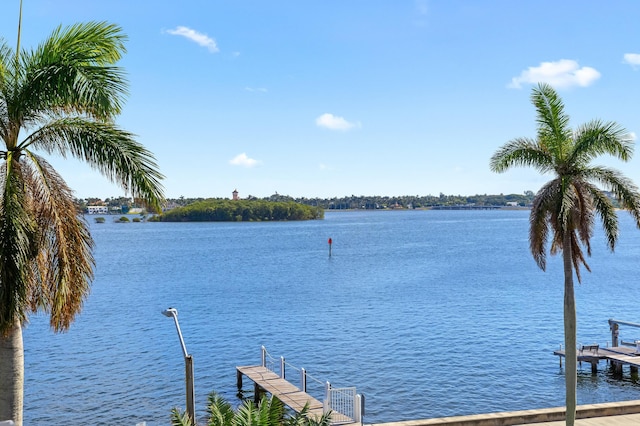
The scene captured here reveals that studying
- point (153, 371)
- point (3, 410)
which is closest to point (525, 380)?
point (153, 371)

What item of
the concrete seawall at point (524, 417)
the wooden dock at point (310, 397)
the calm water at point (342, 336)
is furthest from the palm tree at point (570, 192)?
the calm water at point (342, 336)

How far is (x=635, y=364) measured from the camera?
34.8 m

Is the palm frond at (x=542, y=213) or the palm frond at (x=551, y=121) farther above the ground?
the palm frond at (x=551, y=121)

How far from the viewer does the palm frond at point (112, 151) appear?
1231cm

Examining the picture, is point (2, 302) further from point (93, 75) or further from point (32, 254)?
point (93, 75)

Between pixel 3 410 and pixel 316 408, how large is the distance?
15.0 meters

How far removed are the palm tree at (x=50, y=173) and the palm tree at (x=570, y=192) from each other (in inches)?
411

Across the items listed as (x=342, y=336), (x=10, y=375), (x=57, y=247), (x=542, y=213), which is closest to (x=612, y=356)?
(x=342, y=336)

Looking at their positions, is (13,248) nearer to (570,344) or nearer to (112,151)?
(112,151)

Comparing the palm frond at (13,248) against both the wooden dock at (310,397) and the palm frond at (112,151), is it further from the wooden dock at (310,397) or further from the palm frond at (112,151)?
the wooden dock at (310,397)

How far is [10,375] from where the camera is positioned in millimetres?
12094

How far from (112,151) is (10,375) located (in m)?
4.58

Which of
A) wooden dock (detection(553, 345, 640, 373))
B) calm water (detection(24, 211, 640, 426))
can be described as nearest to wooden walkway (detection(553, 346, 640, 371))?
wooden dock (detection(553, 345, 640, 373))

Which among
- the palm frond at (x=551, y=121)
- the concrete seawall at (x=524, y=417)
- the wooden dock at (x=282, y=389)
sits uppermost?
the palm frond at (x=551, y=121)
